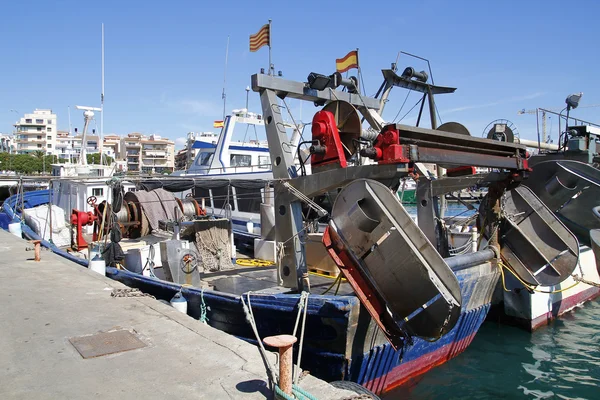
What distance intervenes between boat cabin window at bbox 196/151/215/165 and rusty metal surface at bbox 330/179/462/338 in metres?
16.0

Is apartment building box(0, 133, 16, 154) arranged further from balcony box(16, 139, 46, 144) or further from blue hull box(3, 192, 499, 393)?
blue hull box(3, 192, 499, 393)

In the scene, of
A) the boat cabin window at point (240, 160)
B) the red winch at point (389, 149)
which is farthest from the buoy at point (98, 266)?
the boat cabin window at point (240, 160)

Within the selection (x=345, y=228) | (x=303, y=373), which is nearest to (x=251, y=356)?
(x=303, y=373)

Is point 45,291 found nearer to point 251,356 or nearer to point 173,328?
point 173,328

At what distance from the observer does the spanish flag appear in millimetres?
13406

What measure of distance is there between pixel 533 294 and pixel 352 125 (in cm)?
697

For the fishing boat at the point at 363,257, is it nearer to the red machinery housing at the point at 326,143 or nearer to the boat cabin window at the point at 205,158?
the red machinery housing at the point at 326,143

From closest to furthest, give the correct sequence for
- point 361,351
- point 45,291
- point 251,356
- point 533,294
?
point 251,356, point 361,351, point 45,291, point 533,294

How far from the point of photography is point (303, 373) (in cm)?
412

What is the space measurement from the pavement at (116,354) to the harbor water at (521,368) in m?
3.42

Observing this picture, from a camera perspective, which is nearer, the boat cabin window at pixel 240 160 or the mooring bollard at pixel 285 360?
the mooring bollard at pixel 285 360

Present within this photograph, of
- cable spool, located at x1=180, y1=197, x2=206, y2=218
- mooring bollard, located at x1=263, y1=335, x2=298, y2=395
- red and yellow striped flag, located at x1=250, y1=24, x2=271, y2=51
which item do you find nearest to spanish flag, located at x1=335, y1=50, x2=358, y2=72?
red and yellow striped flag, located at x1=250, y1=24, x2=271, y2=51

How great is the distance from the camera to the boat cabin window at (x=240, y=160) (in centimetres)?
1988

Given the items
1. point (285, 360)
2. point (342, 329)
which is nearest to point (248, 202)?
point (342, 329)
